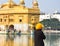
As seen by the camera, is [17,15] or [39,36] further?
[17,15]

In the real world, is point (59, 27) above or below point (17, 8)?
below

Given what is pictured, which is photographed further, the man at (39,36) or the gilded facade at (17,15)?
the gilded facade at (17,15)

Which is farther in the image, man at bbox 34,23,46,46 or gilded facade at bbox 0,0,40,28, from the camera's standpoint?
gilded facade at bbox 0,0,40,28

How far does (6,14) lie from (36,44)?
103 ft

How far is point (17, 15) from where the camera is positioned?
35656 millimetres

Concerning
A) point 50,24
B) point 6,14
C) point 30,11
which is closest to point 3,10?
point 6,14

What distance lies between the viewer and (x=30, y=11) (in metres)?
35.3

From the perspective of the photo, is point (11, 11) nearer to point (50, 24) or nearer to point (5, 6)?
point (5, 6)

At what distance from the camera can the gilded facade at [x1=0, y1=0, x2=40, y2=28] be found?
35188 mm

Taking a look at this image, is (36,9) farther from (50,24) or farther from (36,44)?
(36,44)

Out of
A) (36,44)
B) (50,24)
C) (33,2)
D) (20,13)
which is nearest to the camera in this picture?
(36,44)

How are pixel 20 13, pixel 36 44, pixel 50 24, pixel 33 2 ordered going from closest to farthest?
pixel 36 44 < pixel 20 13 < pixel 33 2 < pixel 50 24

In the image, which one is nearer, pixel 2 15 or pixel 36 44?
pixel 36 44

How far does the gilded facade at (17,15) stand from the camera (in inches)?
1385
